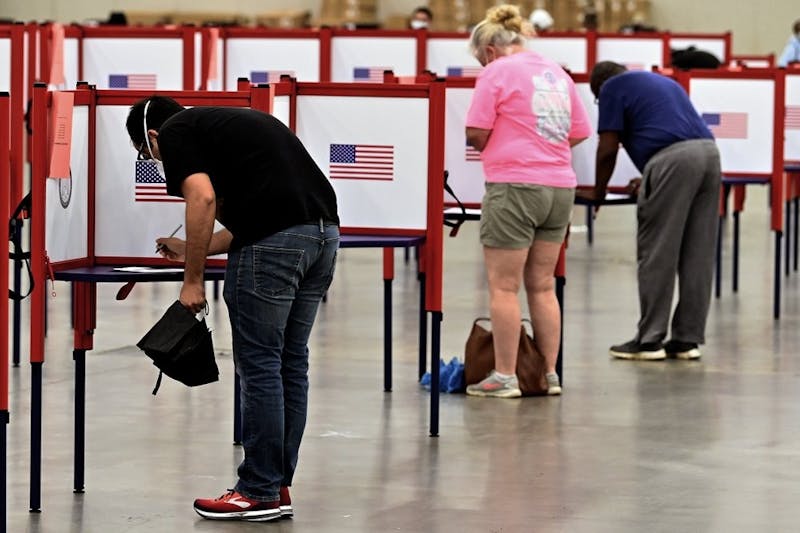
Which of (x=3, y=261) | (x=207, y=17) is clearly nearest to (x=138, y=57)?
(x=3, y=261)

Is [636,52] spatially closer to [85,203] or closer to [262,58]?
[262,58]

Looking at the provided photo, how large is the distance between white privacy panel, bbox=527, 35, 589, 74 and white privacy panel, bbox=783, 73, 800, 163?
271 centimetres

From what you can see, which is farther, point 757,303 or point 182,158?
point 757,303

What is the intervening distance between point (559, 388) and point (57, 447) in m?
2.35

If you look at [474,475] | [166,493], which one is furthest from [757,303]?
[166,493]

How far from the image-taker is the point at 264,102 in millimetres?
5871

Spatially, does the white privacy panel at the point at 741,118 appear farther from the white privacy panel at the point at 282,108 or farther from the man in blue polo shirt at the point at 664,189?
the white privacy panel at the point at 282,108

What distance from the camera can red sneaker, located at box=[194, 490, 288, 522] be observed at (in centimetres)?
521

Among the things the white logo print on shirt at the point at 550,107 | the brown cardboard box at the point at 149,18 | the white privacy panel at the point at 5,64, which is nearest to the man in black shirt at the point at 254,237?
the white logo print on shirt at the point at 550,107

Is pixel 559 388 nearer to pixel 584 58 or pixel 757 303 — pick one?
pixel 757 303

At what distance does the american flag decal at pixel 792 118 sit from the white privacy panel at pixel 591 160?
202cm

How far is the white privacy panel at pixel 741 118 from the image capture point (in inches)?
370

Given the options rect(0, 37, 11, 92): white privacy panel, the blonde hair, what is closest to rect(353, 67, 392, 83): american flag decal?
rect(0, 37, 11, 92): white privacy panel

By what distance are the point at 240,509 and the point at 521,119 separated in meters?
2.43
